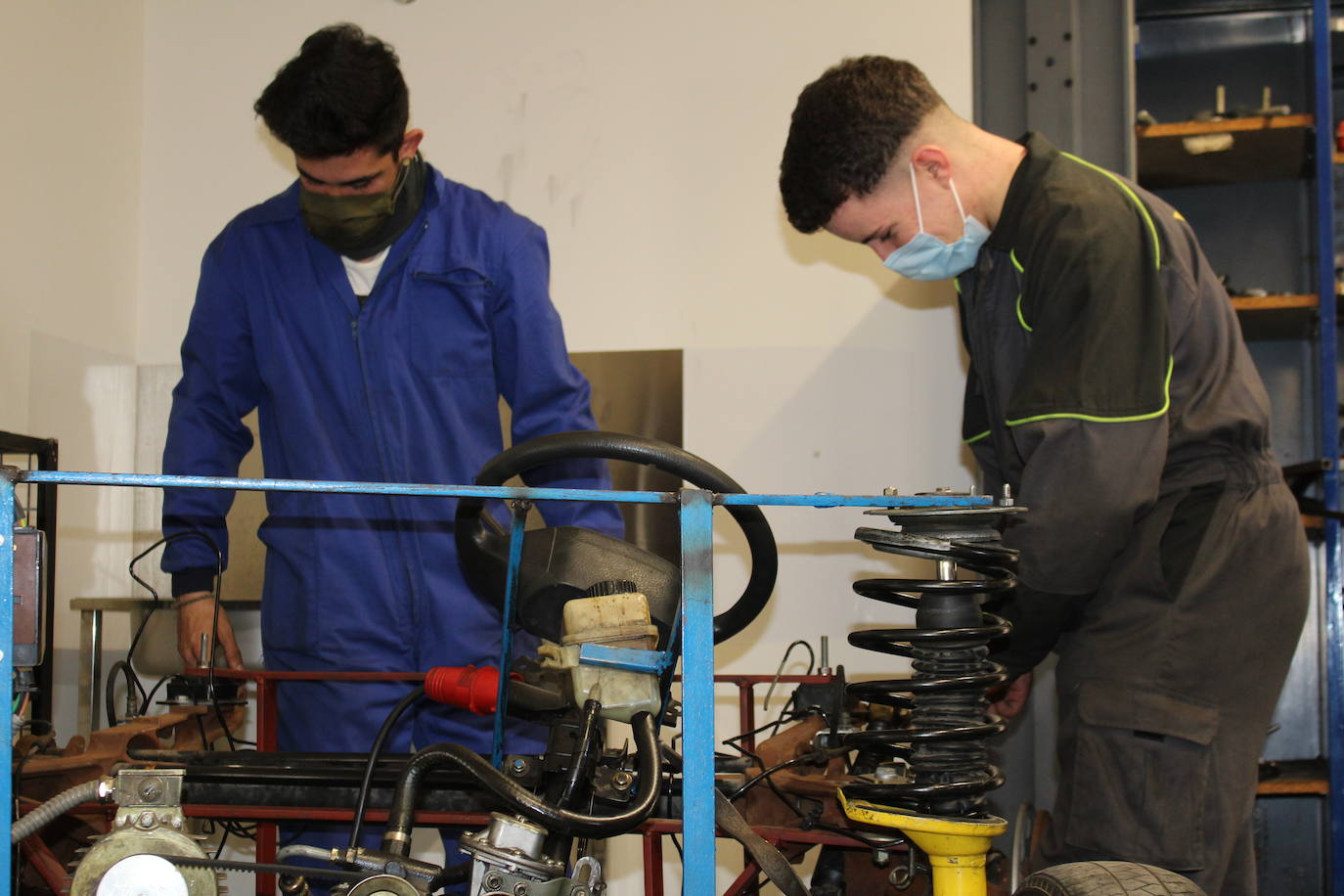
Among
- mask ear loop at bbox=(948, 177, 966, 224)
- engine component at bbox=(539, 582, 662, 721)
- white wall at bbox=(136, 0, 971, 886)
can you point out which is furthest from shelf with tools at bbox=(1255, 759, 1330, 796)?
engine component at bbox=(539, 582, 662, 721)

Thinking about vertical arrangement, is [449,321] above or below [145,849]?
above

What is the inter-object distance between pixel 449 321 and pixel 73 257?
4.43 ft

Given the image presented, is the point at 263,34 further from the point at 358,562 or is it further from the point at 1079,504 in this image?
the point at 1079,504

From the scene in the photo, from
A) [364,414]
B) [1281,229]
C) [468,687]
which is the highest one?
[1281,229]

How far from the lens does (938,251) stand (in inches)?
81.2

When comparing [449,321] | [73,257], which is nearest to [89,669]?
[73,257]

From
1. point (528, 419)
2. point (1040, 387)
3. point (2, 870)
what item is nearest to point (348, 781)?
point (2, 870)

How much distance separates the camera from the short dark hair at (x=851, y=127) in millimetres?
1969

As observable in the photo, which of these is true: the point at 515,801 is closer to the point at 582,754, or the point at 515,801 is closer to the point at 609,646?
the point at 582,754

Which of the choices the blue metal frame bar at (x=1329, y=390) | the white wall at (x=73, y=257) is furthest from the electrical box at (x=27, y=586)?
the blue metal frame bar at (x=1329, y=390)

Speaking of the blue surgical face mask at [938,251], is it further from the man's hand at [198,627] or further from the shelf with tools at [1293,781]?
the shelf with tools at [1293,781]

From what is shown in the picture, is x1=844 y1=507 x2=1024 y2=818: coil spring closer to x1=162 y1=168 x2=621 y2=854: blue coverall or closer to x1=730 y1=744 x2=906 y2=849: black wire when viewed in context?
x1=730 y1=744 x2=906 y2=849: black wire

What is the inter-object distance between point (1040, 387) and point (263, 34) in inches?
104

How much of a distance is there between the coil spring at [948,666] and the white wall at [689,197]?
1.75m
